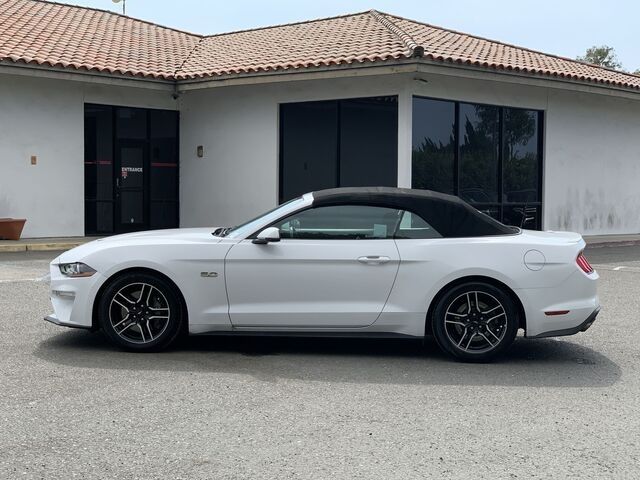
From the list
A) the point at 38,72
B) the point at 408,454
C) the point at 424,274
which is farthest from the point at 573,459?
the point at 38,72

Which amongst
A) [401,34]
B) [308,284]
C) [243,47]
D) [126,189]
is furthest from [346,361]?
[243,47]

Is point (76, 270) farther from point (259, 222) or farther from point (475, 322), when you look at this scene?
point (475, 322)

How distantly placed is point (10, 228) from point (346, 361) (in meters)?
11.7

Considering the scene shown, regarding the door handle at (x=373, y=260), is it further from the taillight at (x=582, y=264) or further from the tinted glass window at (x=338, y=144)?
the tinted glass window at (x=338, y=144)

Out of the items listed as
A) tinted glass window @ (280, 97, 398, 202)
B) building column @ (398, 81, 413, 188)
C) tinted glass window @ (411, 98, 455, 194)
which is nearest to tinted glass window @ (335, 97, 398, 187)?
tinted glass window @ (280, 97, 398, 202)

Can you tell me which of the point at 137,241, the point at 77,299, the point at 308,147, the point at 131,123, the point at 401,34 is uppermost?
the point at 401,34

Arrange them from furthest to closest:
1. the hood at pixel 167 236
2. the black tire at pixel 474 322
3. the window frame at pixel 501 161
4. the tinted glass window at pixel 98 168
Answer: the tinted glass window at pixel 98 168 → the window frame at pixel 501 161 → the hood at pixel 167 236 → the black tire at pixel 474 322

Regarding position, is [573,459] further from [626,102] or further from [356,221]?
[626,102]

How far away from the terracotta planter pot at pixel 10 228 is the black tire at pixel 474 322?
1211 cm

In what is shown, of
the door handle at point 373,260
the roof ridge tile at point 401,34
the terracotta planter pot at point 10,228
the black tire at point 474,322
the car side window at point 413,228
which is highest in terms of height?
the roof ridge tile at point 401,34

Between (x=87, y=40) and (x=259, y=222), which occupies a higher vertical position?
(x=87, y=40)

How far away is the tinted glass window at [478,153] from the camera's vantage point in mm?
16922

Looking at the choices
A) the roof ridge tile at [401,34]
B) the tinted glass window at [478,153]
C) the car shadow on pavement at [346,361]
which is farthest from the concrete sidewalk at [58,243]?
the car shadow on pavement at [346,361]

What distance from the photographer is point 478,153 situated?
17188 millimetres
